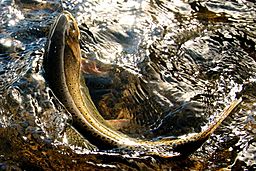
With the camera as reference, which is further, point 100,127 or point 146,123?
point 146,123

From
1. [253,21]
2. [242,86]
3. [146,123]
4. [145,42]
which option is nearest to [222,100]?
Answer: [242,86]

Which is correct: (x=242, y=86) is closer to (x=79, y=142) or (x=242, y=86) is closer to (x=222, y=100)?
(x=222, y=100)

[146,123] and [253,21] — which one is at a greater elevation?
[253,21]

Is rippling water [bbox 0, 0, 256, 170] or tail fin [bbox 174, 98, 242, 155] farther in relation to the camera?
rippling water [bbox 0, 0, 256, 170]

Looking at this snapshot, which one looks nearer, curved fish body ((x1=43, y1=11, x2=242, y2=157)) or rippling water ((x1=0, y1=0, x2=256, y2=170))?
curved fish body ((x1=43, y1=11, x2=242, y2=157))
